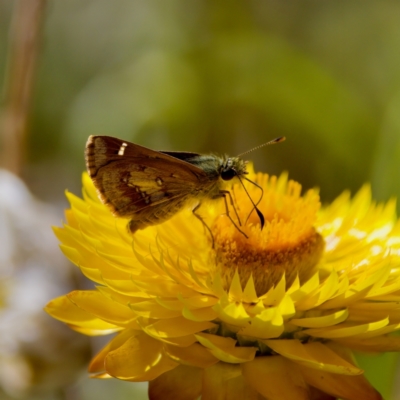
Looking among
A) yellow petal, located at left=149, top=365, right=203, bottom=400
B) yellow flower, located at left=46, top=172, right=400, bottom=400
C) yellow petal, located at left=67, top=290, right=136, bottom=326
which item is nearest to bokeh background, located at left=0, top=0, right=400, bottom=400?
yellow flower, located at left=46, top=172, right=400, bottom=400

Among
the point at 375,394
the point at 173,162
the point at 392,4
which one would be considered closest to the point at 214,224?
the point at 173,162

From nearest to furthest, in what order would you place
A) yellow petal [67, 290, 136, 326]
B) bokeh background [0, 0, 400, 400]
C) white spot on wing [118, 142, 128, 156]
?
yellow petal [67, 290, 136, 326], white spot on wing [118, 142, 128, 156], bokeh background [0, 0, 400, 400]

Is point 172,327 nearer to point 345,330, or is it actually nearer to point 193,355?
point 193,355

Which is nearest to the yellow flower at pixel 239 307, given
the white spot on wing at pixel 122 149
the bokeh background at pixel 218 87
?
the white spot on wing at pixel 122 149

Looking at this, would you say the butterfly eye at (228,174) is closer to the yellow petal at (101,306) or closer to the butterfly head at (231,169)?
the butterfly head at (231,169)

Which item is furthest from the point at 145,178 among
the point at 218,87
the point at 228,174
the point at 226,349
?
the point at 218,87

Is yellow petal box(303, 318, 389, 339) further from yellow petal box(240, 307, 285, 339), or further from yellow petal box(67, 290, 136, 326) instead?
yellow petal box(67, 290, 136, 326)

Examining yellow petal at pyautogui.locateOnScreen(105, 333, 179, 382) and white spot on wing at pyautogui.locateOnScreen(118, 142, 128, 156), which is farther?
white spot on wing at pyautogui.locateOnScreen(118, 142, 128, 156)

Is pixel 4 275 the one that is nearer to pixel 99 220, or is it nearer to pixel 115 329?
pixel 99 220
